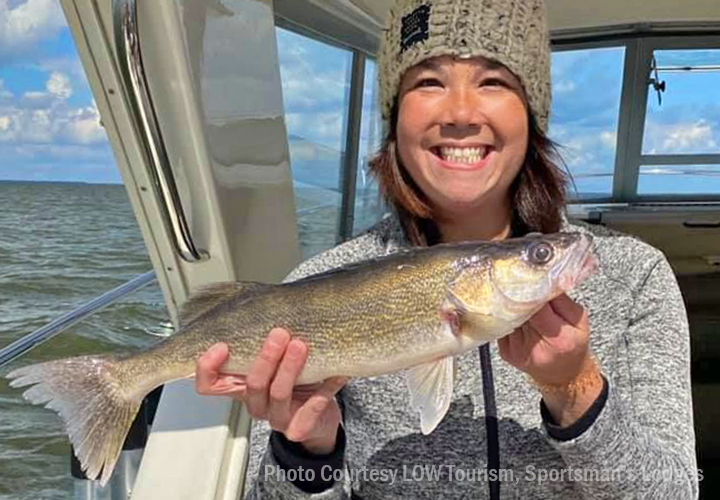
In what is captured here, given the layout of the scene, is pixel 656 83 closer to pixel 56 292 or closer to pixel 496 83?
pixel 496 83

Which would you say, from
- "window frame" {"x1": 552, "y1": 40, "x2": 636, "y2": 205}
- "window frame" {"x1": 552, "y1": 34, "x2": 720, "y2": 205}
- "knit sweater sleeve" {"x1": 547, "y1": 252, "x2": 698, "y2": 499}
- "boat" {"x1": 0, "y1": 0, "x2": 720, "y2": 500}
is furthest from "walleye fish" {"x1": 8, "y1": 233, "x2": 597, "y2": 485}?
"window frame" {"x1": 552, "y1": 34, "x2": 720, "y2": 205}

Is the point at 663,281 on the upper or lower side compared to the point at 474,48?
lower

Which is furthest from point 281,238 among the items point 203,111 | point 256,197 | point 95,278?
point 95,278

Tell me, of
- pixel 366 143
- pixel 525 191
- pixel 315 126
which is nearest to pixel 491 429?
pixel 525 191

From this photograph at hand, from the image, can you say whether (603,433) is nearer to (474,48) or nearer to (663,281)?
(663,281)

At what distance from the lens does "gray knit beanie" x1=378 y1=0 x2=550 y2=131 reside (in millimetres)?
1729

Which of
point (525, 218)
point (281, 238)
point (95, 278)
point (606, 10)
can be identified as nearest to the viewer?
point (525, 218)

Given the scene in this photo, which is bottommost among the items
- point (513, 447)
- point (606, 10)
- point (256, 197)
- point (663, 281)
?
point (513, 447)

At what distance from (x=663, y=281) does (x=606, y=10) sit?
10.9 feet

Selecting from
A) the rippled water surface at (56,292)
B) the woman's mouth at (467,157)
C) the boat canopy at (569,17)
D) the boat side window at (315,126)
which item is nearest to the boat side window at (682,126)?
the boat canopy at (569,17)

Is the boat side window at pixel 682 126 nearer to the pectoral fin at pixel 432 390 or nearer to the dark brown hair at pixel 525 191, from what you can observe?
the dark brown hair at pixel 525 191

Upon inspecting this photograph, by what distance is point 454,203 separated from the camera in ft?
5.66

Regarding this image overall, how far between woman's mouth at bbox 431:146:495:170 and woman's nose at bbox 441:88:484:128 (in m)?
0.04

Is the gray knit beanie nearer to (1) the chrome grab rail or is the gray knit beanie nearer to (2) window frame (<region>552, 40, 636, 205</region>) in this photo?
(1) the chrome grab rail
